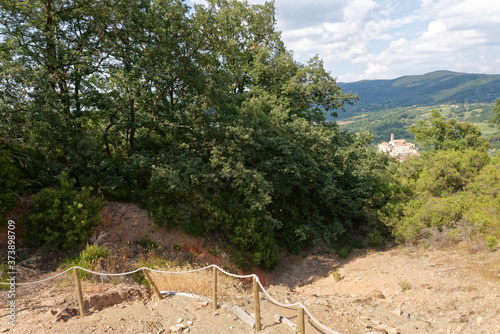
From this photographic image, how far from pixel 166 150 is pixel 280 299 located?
8.36m

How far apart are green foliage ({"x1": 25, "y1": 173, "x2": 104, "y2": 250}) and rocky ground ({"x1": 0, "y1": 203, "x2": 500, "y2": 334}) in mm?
734

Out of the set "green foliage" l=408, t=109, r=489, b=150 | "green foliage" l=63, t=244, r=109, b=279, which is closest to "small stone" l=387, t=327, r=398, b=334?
"green foliage" l=63, t=244, r=109, b=279

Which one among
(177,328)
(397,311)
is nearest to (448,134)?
(397,311)

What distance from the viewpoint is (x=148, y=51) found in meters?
11.0

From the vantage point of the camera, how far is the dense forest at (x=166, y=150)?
355 inches

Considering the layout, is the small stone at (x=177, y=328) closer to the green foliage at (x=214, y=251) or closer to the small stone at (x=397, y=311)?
the small stone at (x=397, y=311)

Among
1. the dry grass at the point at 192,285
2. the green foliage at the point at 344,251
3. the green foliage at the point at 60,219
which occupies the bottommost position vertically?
the green foliage at the point at 344,251

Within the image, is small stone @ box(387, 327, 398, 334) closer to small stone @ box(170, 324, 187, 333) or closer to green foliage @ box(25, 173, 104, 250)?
small stone @ box(170, 324, 187, 333)

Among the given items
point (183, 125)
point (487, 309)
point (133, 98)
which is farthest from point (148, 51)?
point (487, 309)

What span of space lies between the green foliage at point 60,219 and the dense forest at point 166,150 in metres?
0.04

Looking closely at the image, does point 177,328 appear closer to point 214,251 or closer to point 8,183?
point 214,251

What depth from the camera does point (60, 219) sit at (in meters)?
9.00

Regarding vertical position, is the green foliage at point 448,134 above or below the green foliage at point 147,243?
above

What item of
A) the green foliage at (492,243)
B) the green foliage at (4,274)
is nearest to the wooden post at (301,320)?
the green foliage at (4,274)
